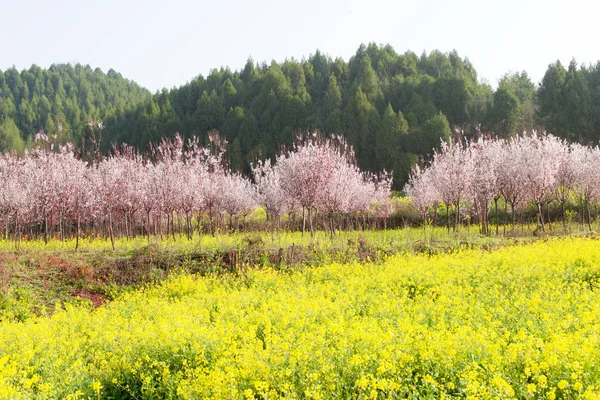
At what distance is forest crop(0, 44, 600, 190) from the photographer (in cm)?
5862

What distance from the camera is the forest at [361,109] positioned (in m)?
58.6

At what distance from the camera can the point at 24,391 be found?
21.6 ft

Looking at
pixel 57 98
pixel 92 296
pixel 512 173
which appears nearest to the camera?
pixel 92 296

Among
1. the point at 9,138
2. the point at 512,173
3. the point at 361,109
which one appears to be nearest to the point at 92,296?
the point at 512,173

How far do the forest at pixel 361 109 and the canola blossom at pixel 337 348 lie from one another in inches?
1052

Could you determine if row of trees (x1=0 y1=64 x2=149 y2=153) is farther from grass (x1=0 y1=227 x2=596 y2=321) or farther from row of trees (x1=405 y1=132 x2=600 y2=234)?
row of trees (x1=405 y1=132 x2=600 y2=234)

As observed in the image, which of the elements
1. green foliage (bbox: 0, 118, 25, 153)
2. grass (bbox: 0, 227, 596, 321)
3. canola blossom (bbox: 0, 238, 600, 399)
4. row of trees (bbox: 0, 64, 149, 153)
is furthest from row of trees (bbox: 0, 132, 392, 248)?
row of trees (bbox: 0, 64, 149, 153)

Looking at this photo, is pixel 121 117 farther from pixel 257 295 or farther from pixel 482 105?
pixel 257 295

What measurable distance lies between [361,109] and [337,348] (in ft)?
211

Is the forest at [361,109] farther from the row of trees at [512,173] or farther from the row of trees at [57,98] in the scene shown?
the row of trees at [512,173]

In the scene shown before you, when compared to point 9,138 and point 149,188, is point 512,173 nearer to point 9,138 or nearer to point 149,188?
point 149,188

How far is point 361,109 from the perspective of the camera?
69.1 m

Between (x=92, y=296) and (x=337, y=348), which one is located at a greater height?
(x=337, y=348)

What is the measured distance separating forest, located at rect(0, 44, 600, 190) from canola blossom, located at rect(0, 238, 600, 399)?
26.7 metres
